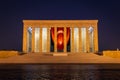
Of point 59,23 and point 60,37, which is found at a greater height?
point 59,23

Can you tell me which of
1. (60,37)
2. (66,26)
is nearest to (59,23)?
(66,26)

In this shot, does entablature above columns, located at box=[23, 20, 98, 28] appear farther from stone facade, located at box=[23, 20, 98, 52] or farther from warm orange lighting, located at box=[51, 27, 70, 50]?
warm orange lighting, located at box=[51, 27, 70, 50]

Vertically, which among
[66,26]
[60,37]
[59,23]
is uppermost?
[59,23]

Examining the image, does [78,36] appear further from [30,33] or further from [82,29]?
[30,33]

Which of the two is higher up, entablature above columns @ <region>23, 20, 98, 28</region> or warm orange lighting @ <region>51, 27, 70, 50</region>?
entablature above columns @ <region>23, 20, 98, 28</region>

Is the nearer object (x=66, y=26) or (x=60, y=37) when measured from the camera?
(x=66, y=26)

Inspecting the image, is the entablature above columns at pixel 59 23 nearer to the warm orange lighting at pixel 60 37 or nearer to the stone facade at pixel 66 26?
the stone facade at pixel 66 26

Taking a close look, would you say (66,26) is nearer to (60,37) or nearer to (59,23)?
(59,23)

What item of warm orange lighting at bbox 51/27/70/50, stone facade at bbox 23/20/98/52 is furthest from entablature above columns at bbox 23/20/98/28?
warm orange lighting at bbox 51/27/70/50

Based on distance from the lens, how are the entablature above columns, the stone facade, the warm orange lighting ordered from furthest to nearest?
1. the warm orange lighting
2. the entablature above columns
3. the stone facade

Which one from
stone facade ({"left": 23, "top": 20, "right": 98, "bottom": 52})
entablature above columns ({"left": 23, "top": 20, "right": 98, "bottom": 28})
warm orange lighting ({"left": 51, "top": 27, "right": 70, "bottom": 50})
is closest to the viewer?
stone facade ({"left": 23, "top": 20, "right": 98, "bottom": 52})

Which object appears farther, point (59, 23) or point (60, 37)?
point (60, 37)

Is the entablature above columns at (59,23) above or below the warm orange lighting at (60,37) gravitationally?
above

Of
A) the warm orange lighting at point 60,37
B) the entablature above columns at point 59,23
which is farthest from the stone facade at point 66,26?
the warm orange lighting at point 60,37
